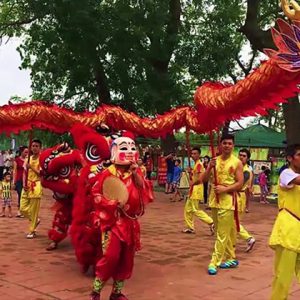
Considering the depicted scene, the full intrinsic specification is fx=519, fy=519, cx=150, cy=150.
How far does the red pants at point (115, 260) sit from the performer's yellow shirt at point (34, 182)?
3.89 metres

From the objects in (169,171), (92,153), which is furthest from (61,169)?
(169,171)

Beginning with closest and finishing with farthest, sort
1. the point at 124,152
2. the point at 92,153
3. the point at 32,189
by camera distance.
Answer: the point at 124,152
the point at 92,153
the point at 32,189

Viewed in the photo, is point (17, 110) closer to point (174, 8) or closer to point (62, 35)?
point (62, 35)

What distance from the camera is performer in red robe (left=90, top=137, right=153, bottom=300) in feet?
15.6

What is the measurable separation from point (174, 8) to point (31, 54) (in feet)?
19.4

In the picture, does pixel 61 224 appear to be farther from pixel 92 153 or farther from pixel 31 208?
pixel 92 153

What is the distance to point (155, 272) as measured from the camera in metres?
6.14

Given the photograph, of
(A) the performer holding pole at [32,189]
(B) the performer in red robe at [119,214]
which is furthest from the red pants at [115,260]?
(A) the performer holding pole at [32,189]

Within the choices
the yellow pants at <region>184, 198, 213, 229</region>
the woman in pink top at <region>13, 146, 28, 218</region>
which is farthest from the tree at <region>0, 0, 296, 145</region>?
the yellow pants at <region>184, 198, 213, 229</region>

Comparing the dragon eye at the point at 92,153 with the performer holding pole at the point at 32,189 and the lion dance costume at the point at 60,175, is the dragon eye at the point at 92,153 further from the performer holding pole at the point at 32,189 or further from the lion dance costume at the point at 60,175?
the performer holding pole at the point at 32,189

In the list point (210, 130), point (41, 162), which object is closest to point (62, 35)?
point (41, 162)

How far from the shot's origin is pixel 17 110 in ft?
23.4

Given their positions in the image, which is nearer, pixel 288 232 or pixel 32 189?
pixel 288 232

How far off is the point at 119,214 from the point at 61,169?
280 centimetres
